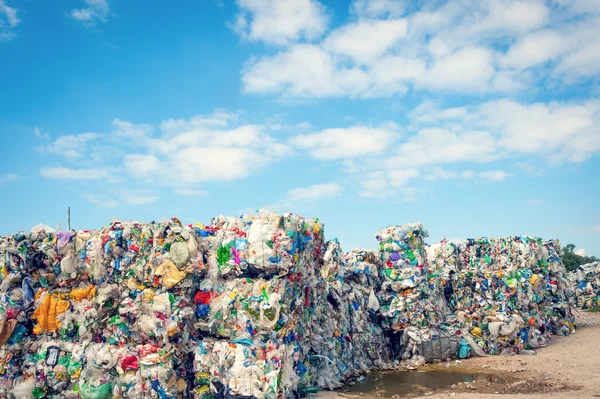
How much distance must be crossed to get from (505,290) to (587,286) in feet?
34.8

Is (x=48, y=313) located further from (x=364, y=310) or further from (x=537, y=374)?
(x=537, y=374)

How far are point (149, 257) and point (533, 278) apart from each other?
27.3 feet

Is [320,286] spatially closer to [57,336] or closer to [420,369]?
[420,369]

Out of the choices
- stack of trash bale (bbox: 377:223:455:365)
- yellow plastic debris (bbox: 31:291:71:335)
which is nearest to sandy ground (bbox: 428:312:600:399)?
stack of trash bale (bbox: 377:223:455:365)

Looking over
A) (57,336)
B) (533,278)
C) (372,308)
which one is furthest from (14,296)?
(533,278)

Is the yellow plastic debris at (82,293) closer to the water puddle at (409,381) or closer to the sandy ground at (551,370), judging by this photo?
the water puddle at (409,381)

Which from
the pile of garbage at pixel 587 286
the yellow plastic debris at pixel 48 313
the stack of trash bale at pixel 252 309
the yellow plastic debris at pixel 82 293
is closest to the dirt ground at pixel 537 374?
the stack of trash bale at pixel 252 309

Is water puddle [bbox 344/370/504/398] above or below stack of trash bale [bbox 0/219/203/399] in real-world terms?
below

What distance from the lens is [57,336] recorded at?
604 cm

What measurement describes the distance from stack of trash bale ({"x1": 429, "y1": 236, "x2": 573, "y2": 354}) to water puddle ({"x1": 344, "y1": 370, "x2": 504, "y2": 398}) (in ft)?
5.50

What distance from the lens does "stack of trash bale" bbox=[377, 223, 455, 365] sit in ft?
28.0

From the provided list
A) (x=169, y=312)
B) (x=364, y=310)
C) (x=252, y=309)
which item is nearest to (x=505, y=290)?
(x=364, y=310)

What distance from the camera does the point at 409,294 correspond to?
8750mm

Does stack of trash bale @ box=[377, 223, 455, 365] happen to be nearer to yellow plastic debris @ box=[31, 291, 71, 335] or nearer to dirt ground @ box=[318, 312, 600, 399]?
dirt ground @ box=[318, 312, 600, 399]
